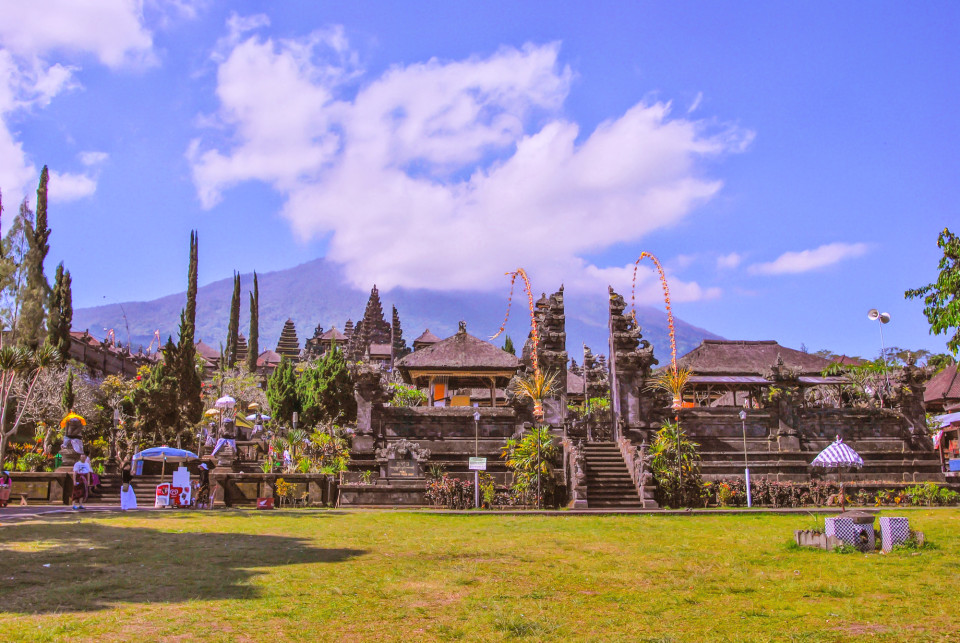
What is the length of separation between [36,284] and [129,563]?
46108 millimetres

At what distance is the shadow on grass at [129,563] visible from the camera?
8.70 m

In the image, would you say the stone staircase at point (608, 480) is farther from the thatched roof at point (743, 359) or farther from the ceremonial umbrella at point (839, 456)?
the thatched roof at point (743, 359)

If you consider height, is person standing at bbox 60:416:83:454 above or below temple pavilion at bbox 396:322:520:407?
below

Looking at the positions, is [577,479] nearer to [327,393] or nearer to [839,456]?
[839,456]

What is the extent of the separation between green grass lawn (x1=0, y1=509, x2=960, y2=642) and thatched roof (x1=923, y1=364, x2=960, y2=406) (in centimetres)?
4018

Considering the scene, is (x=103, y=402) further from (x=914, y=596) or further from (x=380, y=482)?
(x=914, y=596)

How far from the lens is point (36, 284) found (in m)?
50.3

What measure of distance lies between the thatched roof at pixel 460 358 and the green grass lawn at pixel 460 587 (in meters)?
25.0

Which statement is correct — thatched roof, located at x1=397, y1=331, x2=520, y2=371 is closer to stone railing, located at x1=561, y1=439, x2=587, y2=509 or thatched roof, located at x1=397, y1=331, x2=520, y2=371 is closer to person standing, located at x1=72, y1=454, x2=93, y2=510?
stone railing, located at x1=561, y1=439, x2=587, y2=509

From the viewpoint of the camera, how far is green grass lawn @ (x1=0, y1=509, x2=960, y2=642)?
733cm

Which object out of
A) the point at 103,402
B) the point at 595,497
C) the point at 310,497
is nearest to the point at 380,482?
the point at 310,497

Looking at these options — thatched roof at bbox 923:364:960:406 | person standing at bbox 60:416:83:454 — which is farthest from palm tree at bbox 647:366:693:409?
thatched roof at bbox 923:364:960:406

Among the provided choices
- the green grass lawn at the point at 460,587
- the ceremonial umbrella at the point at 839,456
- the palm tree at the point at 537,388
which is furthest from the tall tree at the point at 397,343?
the green grass lawn at the point at 460,587

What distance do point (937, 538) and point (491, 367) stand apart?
29.0 m
